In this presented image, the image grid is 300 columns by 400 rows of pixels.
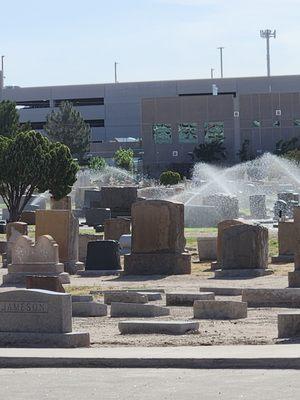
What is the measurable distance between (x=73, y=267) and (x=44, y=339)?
16.1 m

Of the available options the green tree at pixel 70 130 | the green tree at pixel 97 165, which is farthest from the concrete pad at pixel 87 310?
the green tree at pixel 70 130

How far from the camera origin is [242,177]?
80.3m

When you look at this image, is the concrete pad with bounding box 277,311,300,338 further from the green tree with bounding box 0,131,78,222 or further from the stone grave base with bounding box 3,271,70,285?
the green tree with bounding box 0,131,78,222

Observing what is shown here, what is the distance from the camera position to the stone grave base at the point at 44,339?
1580 cm

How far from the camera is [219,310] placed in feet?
65.3

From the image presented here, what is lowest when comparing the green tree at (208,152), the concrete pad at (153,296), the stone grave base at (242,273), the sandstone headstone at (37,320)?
the stone grave base at (242,273)

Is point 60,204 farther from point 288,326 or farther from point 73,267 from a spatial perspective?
point 288,326

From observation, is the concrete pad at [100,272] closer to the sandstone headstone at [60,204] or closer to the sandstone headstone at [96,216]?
the sandstone headstone at [96,216]

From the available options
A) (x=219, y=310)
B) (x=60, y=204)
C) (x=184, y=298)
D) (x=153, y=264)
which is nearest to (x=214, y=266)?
(x=153, y=264)

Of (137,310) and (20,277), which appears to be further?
(20,277)

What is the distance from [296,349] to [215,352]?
0.90m

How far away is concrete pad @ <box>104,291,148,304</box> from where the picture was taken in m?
22.2

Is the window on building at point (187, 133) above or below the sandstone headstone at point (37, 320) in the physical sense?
above

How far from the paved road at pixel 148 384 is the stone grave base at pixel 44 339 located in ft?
5.22
